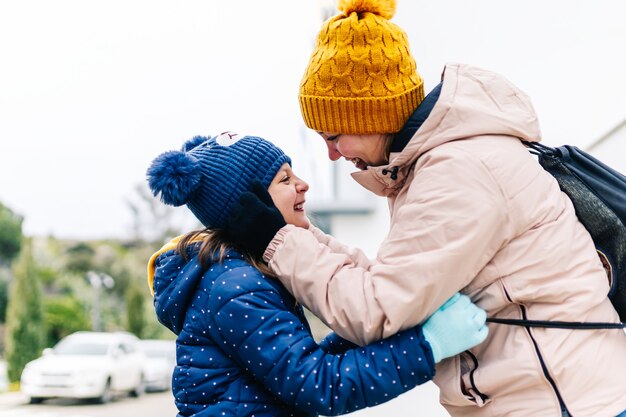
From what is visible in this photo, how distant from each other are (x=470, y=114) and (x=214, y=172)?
632 mm

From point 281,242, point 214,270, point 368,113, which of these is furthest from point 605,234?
point 214,270

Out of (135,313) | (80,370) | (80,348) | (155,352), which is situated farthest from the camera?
(135,313)

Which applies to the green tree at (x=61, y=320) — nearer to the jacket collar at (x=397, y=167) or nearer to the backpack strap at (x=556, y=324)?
the jacket collar at (x=397, y=167)

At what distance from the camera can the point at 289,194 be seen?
1874 millimetres

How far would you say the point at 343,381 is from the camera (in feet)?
5.08

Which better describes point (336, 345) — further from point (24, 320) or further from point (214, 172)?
point (24, 320)

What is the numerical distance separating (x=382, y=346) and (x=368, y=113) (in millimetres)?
560

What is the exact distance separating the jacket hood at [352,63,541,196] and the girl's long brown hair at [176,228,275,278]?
0.39 m

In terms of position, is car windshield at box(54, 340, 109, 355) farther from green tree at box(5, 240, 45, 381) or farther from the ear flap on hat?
the ear flap on hat

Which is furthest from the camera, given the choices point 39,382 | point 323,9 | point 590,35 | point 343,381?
point 39,382

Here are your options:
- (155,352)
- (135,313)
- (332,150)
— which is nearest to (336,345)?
(332,150)

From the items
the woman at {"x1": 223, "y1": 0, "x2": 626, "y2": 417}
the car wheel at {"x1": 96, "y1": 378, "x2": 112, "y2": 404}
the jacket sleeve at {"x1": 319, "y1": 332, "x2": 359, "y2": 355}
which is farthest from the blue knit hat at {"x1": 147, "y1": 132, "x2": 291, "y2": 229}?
the car wheel at {"x1": 96, "y1": 378, "x2": 112, "y2": 404}

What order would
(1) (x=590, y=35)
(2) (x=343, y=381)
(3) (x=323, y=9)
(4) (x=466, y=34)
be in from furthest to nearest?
(3) (x=323, y=9) < (4) (x=466, y=34) < (1) (x=590, y=35) < (2) (x=343, y=381)

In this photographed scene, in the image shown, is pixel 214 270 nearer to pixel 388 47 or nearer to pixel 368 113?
pixel 368 113
